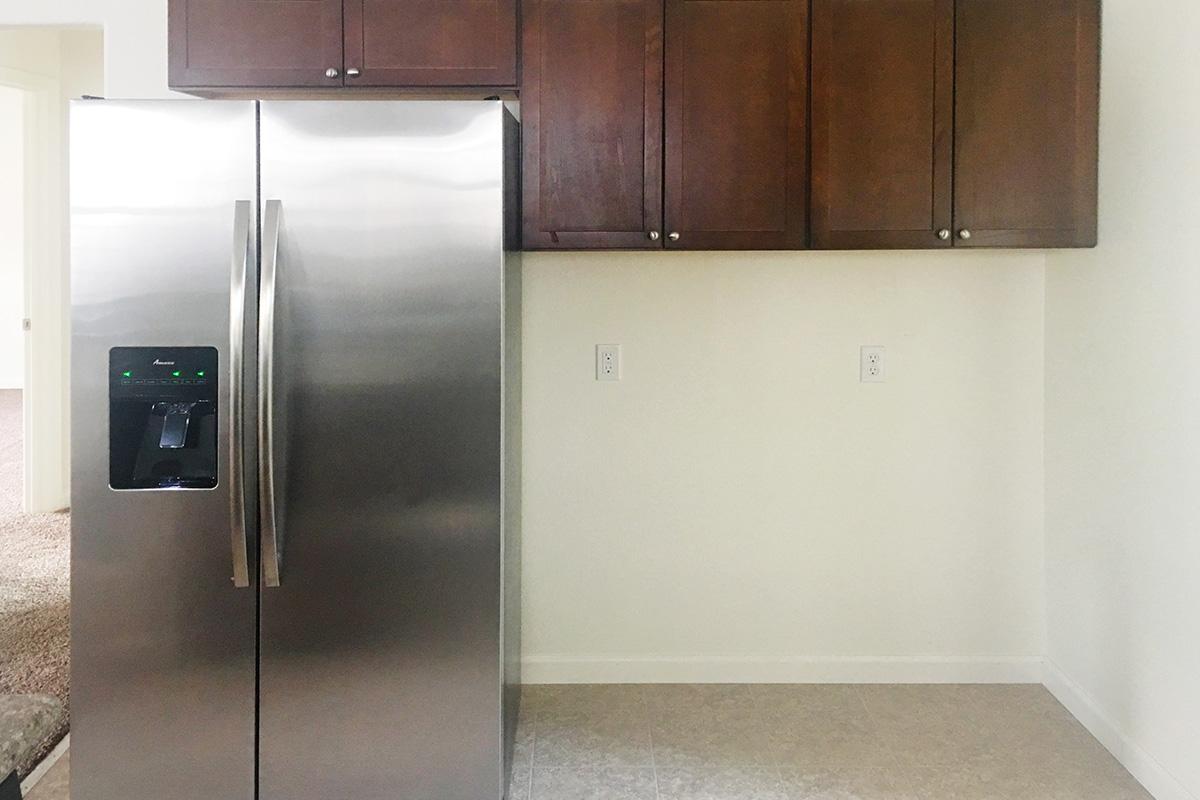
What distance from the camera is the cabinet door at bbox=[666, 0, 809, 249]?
2549 mm

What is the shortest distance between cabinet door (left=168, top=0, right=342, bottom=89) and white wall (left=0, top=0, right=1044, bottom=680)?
870 mm

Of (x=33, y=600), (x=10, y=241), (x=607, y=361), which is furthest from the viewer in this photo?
(x=10, y=241)

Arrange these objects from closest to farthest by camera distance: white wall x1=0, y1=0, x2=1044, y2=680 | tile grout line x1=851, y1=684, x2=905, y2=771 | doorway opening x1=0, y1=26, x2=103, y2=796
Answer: tile grout line x1=851, y1=684, x2=905, y2=771, white wall x1=0, y1=0, x2=1044, y2=680, doorway opening x1=0, y1=26, x2=103, y2=796

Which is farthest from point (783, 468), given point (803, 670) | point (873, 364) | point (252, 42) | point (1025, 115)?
point (252, 42)

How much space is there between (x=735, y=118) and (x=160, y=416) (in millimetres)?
1668

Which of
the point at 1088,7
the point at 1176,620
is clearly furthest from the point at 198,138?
the point at 1176,620

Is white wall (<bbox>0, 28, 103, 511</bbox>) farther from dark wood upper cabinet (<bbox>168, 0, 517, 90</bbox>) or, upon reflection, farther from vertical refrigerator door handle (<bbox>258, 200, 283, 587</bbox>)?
vertical refrigerator door handle (<bbox>258, 200, 283, 587</bbox>)

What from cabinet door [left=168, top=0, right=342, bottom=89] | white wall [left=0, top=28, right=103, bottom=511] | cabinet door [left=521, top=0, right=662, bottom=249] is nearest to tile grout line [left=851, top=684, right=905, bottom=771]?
cabinet door [left=521, top=0, right=662, bottom=249]

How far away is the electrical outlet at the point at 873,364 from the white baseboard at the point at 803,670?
91cm

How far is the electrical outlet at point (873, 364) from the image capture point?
116 inches

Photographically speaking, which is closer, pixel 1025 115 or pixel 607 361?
pixel 1025 115

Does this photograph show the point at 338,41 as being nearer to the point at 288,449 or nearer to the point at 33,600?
the point at 288,449

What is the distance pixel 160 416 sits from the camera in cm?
213

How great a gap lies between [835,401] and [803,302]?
1.10 feet
